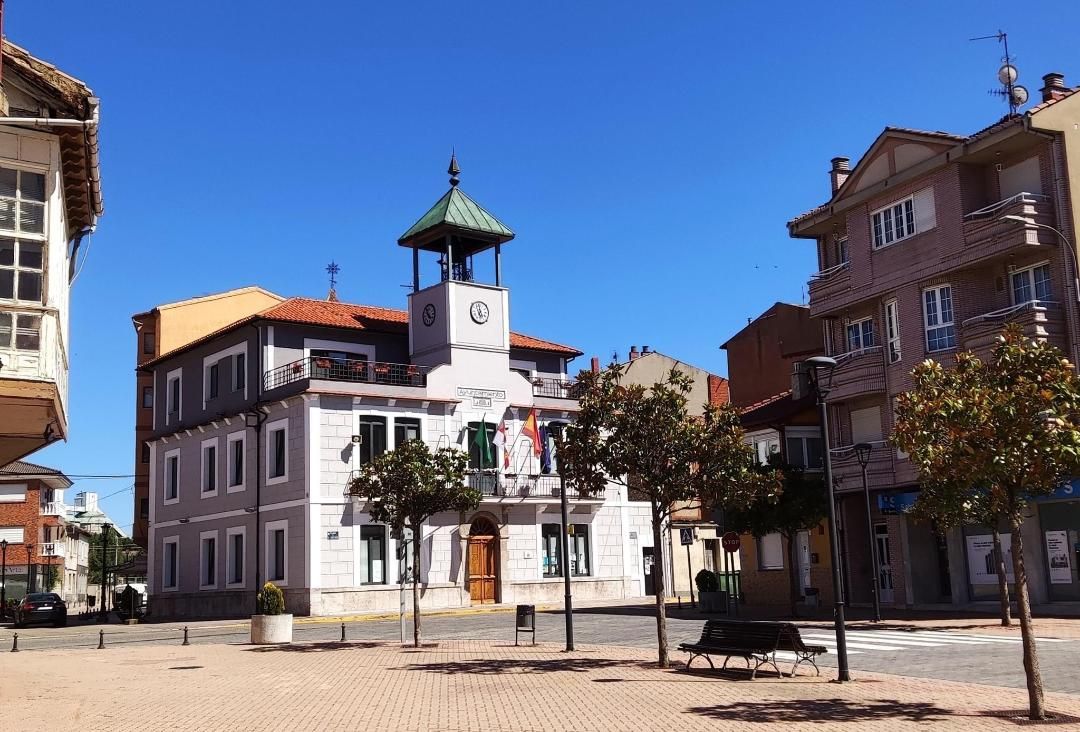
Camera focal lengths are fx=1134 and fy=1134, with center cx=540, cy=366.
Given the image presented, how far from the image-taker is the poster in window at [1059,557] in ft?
98.4

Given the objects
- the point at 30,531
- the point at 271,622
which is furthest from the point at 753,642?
the point at 30,531

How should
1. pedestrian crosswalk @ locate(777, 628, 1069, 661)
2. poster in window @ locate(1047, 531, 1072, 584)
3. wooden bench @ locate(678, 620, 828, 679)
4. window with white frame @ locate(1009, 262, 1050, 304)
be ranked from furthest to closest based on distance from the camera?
window with white frame @ locate(1009, 262, 1050, 304), poster in window @ locate(1047, 531, 1072, 584), pedestrian crosswalk @ locate(777, 628, 1069, 661), wooden bench @ locate(678, 620, 828, 679)

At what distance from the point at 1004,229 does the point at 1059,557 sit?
890 cm

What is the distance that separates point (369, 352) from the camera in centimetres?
4459

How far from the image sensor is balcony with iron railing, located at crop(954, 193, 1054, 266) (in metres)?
30.1

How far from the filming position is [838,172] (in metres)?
39.0

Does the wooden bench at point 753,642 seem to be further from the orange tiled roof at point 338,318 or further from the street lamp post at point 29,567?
the street lamp post at point 29,567

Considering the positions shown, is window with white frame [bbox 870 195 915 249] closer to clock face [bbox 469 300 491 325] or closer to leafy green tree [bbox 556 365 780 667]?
clock face [bbox 469 300 491 325]

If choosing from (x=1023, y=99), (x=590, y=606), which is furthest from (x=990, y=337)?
(x=590, y=606)

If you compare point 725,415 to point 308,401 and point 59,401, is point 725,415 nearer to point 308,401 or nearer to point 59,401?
point 59,401

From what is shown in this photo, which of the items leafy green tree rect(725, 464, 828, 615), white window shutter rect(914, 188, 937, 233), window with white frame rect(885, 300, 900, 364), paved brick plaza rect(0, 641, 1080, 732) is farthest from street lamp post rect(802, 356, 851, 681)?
window with white frame rect(885, 300, 900, 364)

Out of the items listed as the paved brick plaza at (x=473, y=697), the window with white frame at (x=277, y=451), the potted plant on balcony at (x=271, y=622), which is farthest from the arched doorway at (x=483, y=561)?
the paved brick plaza at (x=473, y=697)

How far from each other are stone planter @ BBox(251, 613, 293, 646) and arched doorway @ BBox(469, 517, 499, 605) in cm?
1562

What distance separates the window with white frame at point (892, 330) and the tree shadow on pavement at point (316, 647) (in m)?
18.1
